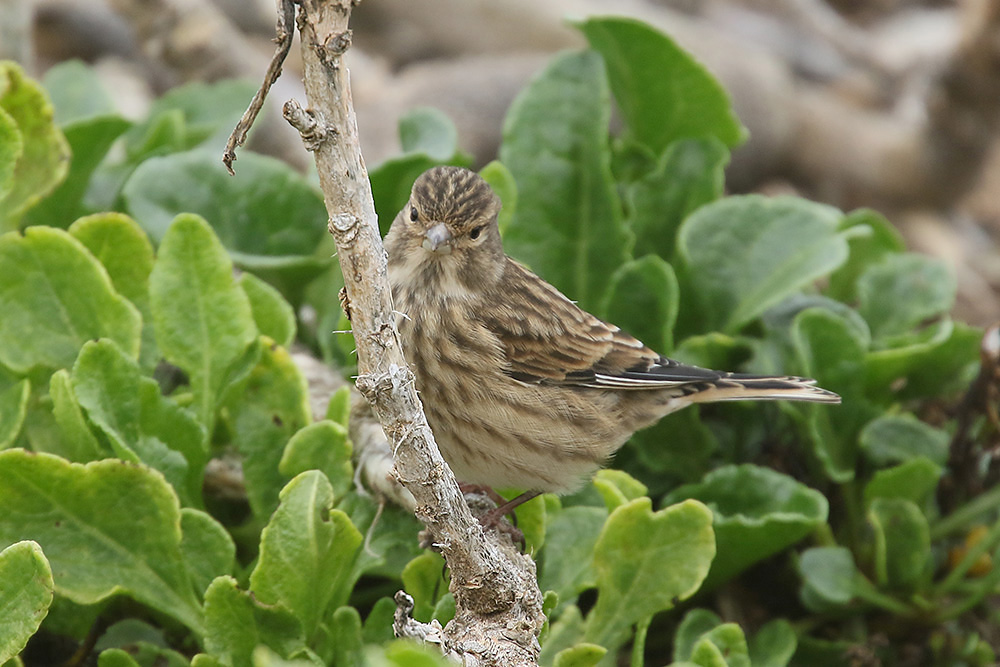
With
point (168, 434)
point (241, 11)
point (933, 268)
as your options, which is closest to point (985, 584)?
point (933, 268)

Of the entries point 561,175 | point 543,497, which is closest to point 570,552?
point 543,497

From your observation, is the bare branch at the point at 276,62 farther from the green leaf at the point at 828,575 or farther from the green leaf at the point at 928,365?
the green leaf at the point at 928,365

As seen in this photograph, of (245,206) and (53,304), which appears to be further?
(245,206)

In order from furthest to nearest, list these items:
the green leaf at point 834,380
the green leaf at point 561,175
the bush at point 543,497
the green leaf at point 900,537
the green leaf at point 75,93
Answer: the green leaf at point 75,93, the green leaf at point 561,175, the green leaf at point 834,380, the green leaf at point 900,537, the bush at point 543,497

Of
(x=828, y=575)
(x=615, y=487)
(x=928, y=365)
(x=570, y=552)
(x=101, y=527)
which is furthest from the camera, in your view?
(x=928, y=365)

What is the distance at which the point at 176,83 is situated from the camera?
630cm

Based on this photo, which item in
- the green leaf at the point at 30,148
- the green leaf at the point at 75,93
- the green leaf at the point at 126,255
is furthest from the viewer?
the green leaf at the point at 75,93

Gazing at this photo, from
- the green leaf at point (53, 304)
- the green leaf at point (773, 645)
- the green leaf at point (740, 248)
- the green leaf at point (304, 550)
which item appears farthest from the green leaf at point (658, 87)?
the green leaf at point (304, 550)

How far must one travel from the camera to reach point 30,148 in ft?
11.6

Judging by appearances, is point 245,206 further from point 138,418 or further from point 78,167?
point 138,418

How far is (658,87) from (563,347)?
4.82 ft

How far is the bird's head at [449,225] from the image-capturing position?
130 inches

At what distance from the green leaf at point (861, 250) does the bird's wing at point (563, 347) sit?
1405 mm

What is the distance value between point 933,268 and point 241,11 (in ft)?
17.8
